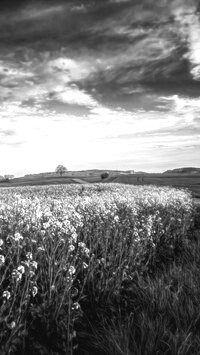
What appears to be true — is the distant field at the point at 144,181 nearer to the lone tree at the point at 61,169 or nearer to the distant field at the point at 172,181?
the distant field at the point at 172,181

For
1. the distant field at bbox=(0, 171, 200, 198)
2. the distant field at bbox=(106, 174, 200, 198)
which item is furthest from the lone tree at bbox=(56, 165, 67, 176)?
the distant field at bbox=(106, 174, 200, 198)

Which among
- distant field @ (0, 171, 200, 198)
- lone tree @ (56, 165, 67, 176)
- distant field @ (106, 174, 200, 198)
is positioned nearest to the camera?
distant field @ (106, 174, 200, 198)

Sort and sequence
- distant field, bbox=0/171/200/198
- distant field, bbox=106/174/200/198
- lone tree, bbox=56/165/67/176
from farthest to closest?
1. lone tree, bbox=56/165/67/176
2. distant field, bbox=0/171/200/198
3. distant field, bbox=106/174/200/198

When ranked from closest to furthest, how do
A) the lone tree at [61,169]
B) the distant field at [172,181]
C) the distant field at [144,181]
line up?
the distant field at [172,181], the distant field at [144,181], the lone tree at [61,169]

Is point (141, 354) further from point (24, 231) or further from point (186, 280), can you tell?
point (24, 231)

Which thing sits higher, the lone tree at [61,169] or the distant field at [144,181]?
the lone tree at [61,169]

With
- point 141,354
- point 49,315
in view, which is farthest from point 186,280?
point 49,315

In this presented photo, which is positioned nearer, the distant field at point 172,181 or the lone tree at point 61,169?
the distant field at point 172,181

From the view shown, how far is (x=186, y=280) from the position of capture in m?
5.04

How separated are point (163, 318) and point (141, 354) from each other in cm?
88

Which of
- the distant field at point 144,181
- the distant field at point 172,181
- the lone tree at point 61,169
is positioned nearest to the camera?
the distant field at point 172,181

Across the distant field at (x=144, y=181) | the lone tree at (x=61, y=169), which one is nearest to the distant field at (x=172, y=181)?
the distant field at (x=144, y=181)

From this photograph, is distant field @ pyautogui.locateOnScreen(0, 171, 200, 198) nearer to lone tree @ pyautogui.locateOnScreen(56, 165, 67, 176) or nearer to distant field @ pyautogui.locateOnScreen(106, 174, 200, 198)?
distant field @ pyautogui.locateOnScreen(106, 174, 200, 198)

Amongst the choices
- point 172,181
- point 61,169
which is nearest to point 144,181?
point 172,181
